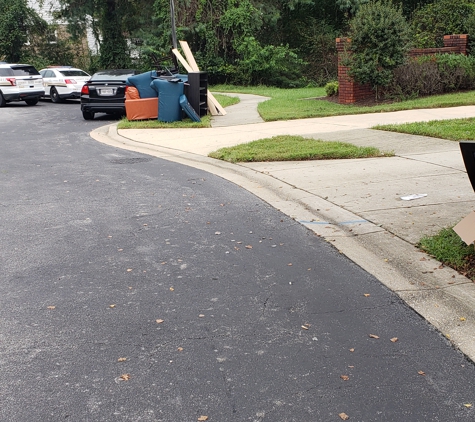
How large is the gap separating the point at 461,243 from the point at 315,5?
33.7m

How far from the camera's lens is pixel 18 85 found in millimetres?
25750

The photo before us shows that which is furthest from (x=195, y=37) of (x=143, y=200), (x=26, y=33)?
(x=143, y=200)

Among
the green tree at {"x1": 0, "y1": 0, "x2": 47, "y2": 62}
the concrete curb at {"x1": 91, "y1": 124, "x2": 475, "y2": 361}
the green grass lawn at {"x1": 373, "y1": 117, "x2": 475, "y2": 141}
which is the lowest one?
the concrete curb at {"x1": 91, "y1": 124, "x2": 475, "y2": 361}

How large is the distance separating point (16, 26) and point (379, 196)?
37310 mm

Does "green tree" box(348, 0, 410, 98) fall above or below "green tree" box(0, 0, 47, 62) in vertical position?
below

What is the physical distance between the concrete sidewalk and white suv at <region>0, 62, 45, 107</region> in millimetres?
13289

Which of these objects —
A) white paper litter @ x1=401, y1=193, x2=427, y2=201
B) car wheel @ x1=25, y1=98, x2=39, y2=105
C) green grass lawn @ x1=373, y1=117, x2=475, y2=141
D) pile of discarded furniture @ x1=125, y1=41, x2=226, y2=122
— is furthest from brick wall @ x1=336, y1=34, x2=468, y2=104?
car wheel @ x1=25, y1=98, x2=39, y2=105

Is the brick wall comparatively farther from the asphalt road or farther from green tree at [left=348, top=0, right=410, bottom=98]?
the asphalt road

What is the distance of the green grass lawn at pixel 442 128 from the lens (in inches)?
452

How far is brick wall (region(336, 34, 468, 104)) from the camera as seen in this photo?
19062 mm

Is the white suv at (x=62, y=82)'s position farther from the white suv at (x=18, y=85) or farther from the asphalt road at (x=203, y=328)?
the asphalt road at (x=203, y=328)

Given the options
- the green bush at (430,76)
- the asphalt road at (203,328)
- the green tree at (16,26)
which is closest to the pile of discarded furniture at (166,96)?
the green bush at (430,76)

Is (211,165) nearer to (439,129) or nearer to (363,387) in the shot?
(439,129)

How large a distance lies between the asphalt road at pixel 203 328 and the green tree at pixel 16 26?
35.2 m
